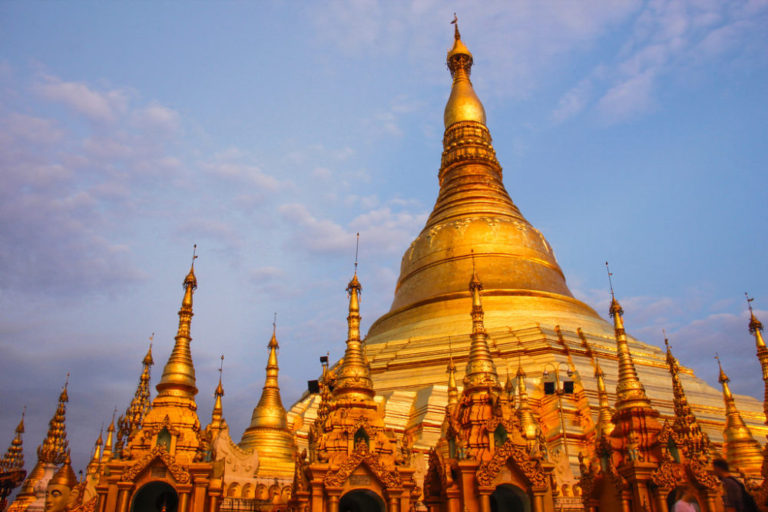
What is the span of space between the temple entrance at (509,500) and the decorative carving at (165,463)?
6112mm

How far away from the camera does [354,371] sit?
42.0 feet

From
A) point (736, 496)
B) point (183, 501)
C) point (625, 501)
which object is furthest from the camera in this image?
point (183, 501)

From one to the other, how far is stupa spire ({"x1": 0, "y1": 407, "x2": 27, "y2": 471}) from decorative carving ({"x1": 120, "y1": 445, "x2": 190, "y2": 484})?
17.7 metres

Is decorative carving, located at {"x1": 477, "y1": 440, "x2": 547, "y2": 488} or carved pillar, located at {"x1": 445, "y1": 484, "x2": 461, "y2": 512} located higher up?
decorative carving, located at {"x1": 477, "y1": 440, "x2": 547, "y2": 488}

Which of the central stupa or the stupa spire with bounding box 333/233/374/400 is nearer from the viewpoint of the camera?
the stupa spire with bounding box 333/233/374/400

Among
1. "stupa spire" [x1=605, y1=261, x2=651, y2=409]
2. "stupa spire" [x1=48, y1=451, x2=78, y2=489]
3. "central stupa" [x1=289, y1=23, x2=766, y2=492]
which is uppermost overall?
"central stupa" [x1=289, y1=23, x2=766, y2=492]

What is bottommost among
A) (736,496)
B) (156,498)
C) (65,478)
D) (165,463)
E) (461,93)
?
(736,496)

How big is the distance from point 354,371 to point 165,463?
430cm

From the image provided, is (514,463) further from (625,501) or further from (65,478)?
(65,478)

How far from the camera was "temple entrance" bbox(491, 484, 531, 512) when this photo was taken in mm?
11305

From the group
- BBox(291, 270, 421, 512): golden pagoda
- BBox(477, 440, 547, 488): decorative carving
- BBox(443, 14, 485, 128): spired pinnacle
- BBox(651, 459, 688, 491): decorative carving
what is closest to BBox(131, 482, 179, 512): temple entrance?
BBox(291, 270, 421, 512): golden pagoda

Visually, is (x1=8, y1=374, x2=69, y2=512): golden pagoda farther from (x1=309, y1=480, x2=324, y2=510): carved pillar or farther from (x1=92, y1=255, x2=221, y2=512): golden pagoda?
(x1=309, y1=480, x2=324, y2=510): carved pillar

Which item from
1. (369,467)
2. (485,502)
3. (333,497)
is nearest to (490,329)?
(485,502)

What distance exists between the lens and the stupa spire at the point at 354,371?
41.1ft
